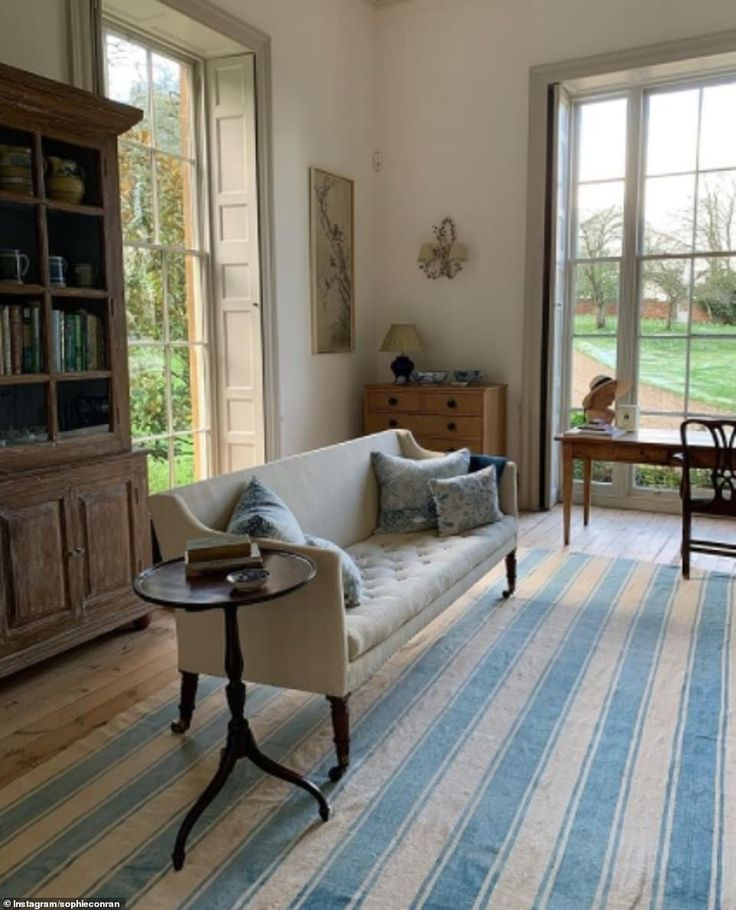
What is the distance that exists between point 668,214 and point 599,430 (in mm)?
1782

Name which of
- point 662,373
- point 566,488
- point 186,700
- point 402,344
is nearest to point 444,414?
point 402,344

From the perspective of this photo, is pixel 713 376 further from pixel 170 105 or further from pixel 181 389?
pixel 170 105

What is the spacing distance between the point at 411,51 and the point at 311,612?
4811 millimetres

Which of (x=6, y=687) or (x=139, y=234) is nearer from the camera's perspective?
(x=6, y=687)

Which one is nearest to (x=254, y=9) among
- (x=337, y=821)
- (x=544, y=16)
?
(x=544, y=16)

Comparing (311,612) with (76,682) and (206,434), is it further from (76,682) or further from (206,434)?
(206,434)

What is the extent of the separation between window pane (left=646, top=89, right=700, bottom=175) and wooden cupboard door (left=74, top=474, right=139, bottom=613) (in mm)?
4214

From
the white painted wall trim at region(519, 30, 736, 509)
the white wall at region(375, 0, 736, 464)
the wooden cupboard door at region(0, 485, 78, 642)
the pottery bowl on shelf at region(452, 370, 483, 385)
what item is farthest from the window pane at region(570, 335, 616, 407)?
the wooden cupboard door at region(0, 485, 78, 642)

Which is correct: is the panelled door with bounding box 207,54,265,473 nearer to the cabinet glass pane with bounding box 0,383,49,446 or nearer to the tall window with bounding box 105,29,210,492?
the tall window with bounding box 105,29,210,492

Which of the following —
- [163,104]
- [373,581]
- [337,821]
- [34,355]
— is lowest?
[337,821]

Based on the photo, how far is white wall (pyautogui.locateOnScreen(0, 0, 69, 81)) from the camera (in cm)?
319

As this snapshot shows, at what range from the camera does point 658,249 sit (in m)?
5.55

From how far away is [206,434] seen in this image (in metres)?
4.83

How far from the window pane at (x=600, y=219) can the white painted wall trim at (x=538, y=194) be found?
1.54 feet
